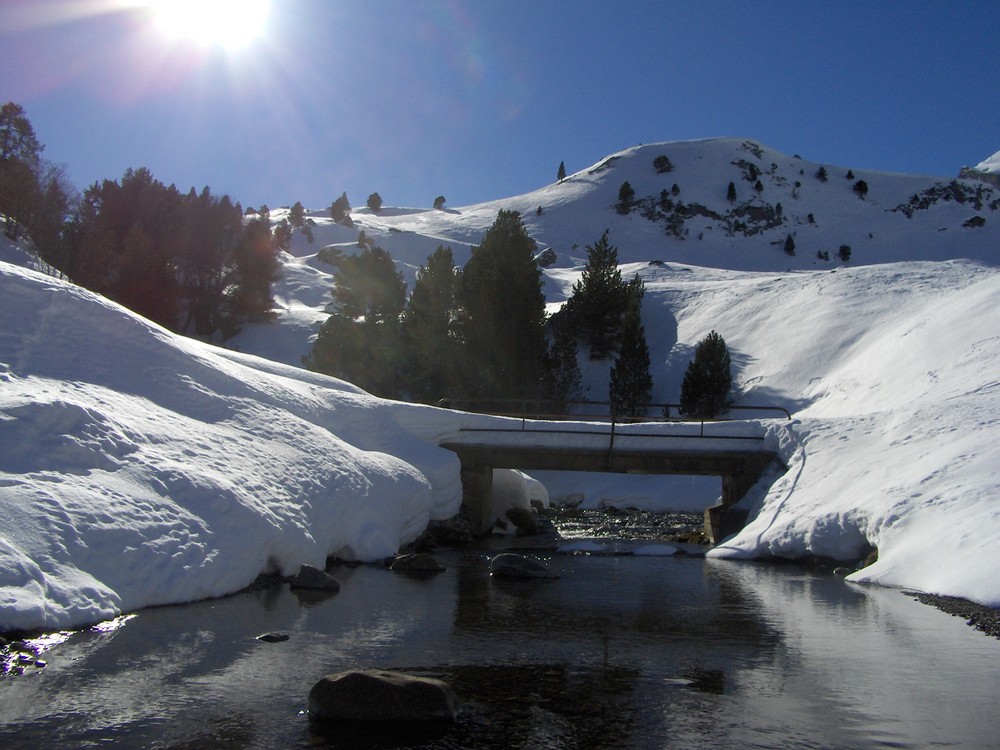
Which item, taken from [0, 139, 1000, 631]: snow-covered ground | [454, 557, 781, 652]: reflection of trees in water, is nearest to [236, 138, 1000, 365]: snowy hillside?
[0, 139, 1000, 631]: snow-covered ground

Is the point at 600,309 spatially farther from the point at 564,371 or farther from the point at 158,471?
the point at 158,471

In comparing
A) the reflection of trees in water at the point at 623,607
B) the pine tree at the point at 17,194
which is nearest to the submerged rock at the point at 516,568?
the reflection of trees in water at the point at 623,607

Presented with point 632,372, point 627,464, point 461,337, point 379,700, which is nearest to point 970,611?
point 379,700

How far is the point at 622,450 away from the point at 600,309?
87.4ft

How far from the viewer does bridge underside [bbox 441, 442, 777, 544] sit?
1091 inches

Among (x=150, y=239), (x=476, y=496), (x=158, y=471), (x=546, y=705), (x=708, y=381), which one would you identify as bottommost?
(x=546, y=705)

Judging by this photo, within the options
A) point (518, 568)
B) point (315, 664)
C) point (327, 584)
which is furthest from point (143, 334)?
point (315, 664)

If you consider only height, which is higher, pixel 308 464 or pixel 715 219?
pixel 715 219

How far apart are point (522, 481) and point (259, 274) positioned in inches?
1359

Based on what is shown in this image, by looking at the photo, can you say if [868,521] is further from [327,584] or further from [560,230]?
[560,230]

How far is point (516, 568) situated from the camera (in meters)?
18.9

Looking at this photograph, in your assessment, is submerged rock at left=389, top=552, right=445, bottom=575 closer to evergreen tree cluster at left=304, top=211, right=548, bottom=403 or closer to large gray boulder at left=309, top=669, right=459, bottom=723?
large gray boulder at left=309, top=669, right=459, bottom=723

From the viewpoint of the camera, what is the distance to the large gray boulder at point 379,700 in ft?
28.1

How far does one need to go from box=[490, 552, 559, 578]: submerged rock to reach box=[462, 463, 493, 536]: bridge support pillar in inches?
366
